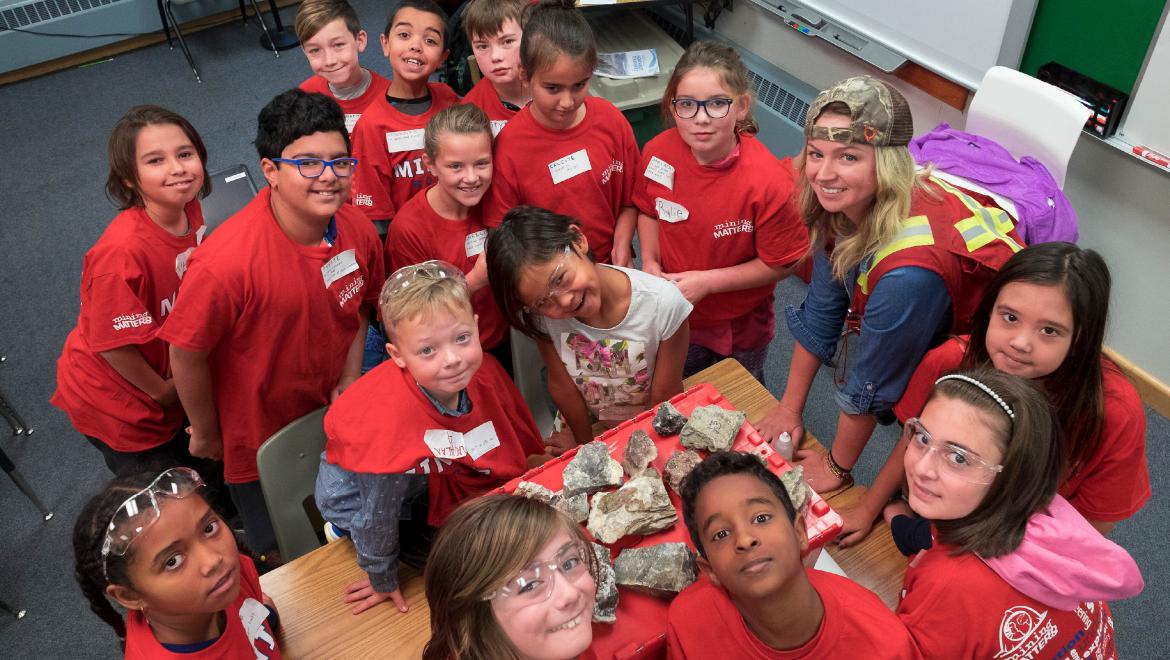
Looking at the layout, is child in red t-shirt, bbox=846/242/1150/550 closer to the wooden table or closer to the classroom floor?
the wooden table

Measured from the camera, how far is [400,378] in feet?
5.93

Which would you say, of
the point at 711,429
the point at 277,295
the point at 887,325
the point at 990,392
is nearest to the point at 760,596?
the point at 711,429

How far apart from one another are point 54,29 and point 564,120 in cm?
520

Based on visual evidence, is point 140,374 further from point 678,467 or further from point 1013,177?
point 1013,177

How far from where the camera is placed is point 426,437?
177cm

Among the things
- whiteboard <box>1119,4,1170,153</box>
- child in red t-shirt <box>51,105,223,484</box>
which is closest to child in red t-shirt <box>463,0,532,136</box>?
child in red t-shirt <box>51,105,223,484</box>

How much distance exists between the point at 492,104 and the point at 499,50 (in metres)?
0.18

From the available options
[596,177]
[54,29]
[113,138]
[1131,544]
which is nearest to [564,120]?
[596,177]

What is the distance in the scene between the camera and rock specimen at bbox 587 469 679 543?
1619 mm

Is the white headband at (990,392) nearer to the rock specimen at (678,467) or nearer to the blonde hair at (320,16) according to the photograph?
the rock specimen at (678,467)

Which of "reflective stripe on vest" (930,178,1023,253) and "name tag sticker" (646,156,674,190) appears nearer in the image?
"reflective stripe on vest" (930,178,1023,253)

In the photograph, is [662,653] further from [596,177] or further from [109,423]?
[109,423]

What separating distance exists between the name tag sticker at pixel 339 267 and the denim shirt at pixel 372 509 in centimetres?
52

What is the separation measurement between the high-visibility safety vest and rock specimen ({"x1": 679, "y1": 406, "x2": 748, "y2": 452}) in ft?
1.48
